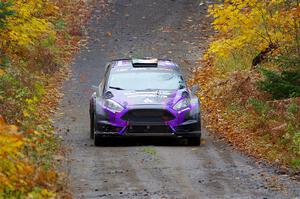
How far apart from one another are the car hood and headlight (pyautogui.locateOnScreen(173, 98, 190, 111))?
8cm

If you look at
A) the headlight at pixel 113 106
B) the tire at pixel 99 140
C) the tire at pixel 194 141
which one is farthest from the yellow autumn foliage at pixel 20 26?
the tire at pixel 194 141

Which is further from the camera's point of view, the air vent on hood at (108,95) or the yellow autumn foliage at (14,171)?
the air vent on hood at (108,95)

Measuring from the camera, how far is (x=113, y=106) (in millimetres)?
16016

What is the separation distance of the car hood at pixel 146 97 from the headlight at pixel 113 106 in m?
0.07

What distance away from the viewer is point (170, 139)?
17.4 meters

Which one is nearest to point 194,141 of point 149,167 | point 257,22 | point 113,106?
point 113,106

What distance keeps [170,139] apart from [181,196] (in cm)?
643

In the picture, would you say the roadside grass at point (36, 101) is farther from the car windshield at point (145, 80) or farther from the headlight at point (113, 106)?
the car windshield at point (145, 80)

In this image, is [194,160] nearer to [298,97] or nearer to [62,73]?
[298,97]

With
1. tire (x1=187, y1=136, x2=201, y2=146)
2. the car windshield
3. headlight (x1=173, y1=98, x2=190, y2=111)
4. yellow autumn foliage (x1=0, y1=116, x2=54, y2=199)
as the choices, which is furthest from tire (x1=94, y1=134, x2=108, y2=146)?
yellow autumn foliage (x1=0, y1=116, x2=54, y2=199)

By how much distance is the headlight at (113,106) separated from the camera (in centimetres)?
1593

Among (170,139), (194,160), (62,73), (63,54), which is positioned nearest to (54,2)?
(63,54)

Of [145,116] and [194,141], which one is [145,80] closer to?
[145,116]

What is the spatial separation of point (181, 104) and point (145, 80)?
1.32 metres
